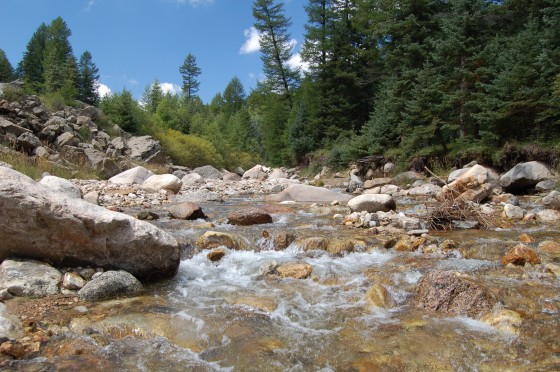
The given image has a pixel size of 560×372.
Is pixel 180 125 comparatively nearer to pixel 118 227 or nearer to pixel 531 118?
pixel 531 118

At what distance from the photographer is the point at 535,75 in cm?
1291

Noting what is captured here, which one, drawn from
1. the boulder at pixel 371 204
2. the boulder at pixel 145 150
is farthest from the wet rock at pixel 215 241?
the boulder at pixel 145 150

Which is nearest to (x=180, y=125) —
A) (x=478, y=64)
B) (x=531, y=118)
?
(x=478, y=64)

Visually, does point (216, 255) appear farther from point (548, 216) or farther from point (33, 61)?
point (33, 61)

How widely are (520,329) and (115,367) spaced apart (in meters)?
3.46

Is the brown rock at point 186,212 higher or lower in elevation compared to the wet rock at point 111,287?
higher

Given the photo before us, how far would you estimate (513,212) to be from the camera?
8312 millimetres

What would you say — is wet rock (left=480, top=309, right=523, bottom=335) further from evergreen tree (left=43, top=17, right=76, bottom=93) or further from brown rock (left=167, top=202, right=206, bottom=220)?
evergreen tree (left=43, top=17, right=76, bottom=93)

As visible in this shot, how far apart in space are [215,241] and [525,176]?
9.86 metres

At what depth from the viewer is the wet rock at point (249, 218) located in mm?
8500

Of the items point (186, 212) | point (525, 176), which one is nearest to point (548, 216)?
point (525, 176)

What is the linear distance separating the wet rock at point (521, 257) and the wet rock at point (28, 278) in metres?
5.61

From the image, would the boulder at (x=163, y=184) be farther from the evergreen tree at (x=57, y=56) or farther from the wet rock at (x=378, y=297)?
the evergreen tree at (x=57, y=56)

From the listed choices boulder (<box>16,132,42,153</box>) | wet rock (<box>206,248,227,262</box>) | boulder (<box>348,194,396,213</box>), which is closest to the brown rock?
wet rock (<box>206,248,227,262</box>)
